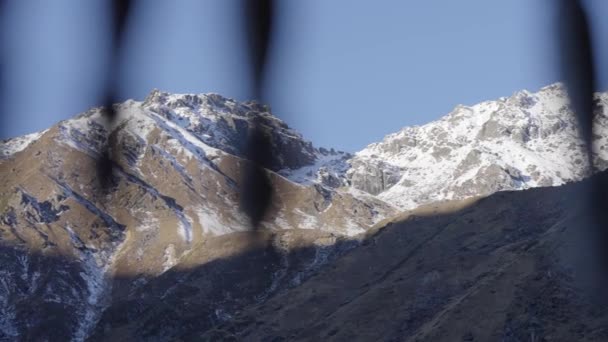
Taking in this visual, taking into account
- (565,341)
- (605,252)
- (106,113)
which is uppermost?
(106,113)

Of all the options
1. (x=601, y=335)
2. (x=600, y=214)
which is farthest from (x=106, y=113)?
(x=601, y=335)

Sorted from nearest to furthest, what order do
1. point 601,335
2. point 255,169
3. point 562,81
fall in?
point 562,81 < point 255,169 < point 601,335

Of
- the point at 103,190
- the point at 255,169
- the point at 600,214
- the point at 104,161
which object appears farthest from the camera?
the point at 600,214

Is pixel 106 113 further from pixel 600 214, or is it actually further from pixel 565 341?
pixel 565 341

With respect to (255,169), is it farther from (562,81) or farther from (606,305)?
(606,305)

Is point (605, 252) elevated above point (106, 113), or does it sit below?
below

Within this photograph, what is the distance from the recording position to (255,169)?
39094 mm

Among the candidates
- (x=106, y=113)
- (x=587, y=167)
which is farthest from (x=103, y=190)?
(x=587, y=167)

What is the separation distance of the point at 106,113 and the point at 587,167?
14153 mm

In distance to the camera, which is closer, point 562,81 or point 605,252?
point 562,81

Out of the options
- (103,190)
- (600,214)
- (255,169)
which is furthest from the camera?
(600,214)

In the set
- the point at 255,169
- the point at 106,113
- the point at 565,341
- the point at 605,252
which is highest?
the point at 106,113

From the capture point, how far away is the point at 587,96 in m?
27.6

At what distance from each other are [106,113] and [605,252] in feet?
169
